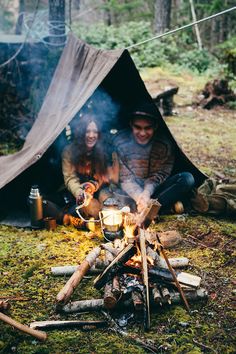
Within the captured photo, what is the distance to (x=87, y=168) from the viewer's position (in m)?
5.20

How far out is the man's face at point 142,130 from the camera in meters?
5.11

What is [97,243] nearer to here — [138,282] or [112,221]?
[112,221]

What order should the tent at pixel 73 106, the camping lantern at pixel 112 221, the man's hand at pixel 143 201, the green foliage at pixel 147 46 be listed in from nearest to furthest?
the camping lantern at pixel 112 221 → the man's hand at pixel 143 201 → the tent at pixel 73 106 → the green foliage at pixel 147 46

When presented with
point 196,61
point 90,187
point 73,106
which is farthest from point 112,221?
point 196,61

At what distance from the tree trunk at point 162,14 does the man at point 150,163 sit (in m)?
11.8

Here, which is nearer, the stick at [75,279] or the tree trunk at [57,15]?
the stick at [75,279]

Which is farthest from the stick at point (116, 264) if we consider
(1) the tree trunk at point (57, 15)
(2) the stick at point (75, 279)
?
(1) the tree trunk at point (57, 15)

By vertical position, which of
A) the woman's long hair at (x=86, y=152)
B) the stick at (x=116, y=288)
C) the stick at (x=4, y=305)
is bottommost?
the stick at (x=4, y=305)

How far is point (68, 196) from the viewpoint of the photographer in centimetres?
531

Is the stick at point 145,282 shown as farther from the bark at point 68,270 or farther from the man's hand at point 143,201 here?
the man's hand at point 143,201

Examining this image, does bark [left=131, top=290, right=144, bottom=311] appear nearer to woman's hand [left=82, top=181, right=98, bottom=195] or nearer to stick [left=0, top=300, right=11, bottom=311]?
stick [left=0, top=300, right=11, bottom=311]

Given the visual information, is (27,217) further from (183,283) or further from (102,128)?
(183,283)

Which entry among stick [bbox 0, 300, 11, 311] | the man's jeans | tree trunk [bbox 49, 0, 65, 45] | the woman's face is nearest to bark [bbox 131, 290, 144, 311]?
stick [bbox 0, 300, 11, 311]

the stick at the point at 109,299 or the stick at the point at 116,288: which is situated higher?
the stick at the point at 116,288
